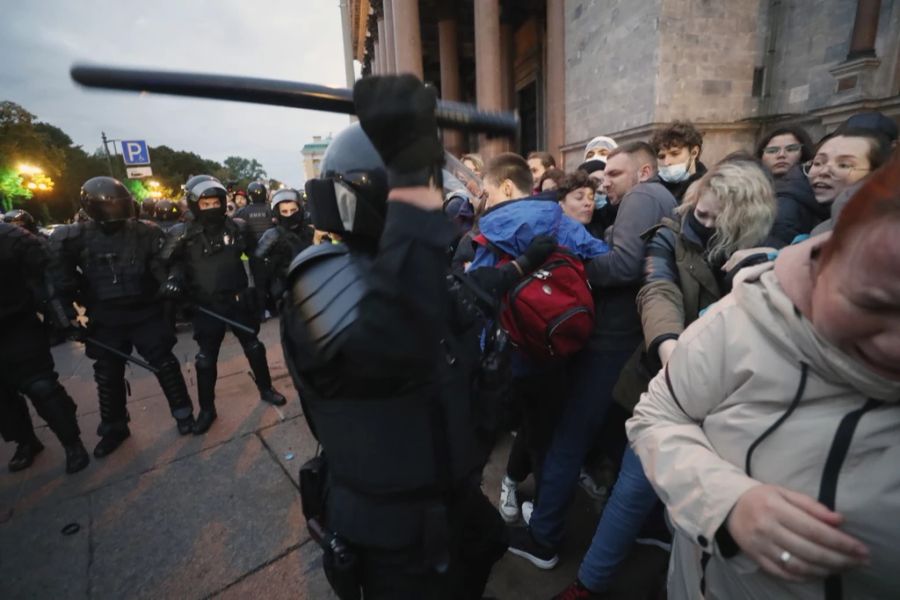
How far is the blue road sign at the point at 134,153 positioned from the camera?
416 inches

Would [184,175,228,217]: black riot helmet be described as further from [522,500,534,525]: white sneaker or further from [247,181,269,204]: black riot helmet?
[247,181,269,204]: black riot helmet

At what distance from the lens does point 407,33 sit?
1175 cm

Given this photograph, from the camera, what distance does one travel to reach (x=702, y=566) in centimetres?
107

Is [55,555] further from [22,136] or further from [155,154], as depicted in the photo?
[155,154]

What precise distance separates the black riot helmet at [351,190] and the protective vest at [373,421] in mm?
90

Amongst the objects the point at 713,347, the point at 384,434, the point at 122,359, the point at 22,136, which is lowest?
the point at 122,359

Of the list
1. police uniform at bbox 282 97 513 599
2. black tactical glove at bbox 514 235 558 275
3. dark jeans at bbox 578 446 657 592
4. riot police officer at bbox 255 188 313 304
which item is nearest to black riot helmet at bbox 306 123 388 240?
police uniform at bbox 282 97 513 599

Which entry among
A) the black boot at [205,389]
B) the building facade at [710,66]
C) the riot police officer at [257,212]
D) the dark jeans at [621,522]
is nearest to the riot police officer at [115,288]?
the black boot at [205,389]

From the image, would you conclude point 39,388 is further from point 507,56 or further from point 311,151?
point 311,151

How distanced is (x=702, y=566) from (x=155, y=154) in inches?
2539

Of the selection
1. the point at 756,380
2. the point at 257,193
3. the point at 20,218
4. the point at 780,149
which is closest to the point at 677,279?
the point at 756,380

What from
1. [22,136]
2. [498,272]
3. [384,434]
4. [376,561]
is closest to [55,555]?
[376,561]

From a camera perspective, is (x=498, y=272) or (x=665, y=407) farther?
(x=498, y=272)

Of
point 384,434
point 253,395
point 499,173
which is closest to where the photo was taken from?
point 384,434
